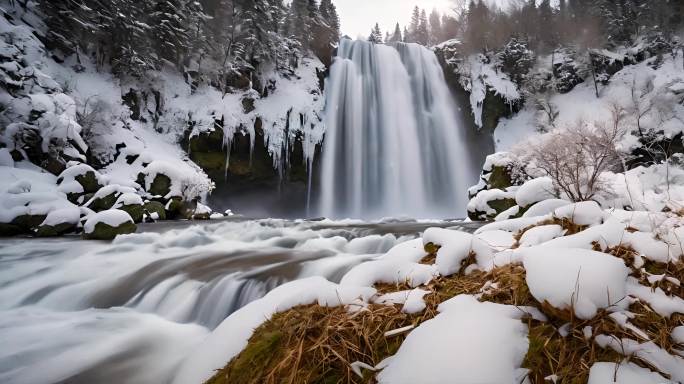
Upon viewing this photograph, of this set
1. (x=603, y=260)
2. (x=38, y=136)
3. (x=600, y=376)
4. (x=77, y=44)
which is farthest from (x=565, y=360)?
(x=77, y=44)

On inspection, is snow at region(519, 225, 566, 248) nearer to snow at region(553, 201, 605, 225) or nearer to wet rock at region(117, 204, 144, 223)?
snow at region(553, 201, 605, 225)

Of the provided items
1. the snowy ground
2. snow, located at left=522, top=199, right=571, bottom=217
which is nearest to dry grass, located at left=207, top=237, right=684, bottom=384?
the snowy ground

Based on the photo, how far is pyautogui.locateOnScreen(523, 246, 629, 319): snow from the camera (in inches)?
39.0

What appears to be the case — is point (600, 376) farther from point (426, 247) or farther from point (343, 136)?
point (343, 136)

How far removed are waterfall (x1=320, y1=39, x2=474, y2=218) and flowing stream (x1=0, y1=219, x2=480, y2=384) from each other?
715 inches

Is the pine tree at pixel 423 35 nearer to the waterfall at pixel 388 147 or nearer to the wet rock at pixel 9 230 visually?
the waterfall at pixel 388 147

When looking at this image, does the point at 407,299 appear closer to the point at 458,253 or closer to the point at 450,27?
the point at 458,253

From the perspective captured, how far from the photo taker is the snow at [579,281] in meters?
0.99

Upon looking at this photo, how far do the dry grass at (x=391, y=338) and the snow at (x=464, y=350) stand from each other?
6 centimetres

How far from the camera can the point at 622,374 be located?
0.84 meters

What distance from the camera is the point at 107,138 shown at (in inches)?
640

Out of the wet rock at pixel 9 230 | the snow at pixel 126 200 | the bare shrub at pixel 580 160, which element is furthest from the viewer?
the snow at pixel 126 200

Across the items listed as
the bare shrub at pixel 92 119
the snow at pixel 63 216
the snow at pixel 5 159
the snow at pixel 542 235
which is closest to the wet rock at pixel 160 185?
the bare shrub at pixel 92 119

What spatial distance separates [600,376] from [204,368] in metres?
1.38
